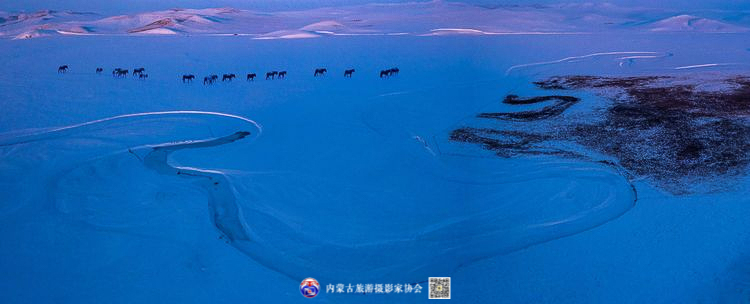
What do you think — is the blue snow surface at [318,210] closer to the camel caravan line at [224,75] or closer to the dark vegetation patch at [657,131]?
the dark vegetation patch at [657,131]

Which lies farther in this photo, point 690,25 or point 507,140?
point 690,25

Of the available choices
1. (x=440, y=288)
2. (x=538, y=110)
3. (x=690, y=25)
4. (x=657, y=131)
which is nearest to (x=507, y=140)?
(x=538, y=110)

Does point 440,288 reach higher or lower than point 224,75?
lower

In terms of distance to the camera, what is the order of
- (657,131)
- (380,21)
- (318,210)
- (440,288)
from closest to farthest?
(440,288) → (318,210) → (657,131) → (380,21)

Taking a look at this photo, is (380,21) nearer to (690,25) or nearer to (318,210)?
(690,25)

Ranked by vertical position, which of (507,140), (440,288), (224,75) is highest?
(224,75)

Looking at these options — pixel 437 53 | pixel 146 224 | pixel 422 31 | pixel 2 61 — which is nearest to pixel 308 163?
pixel 146 224

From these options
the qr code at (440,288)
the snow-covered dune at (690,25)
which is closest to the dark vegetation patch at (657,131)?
the qr code at (440,288)
